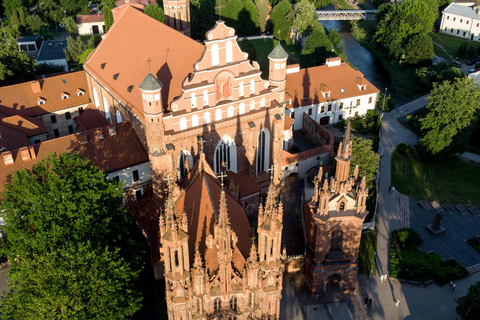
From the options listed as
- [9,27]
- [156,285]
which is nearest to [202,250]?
[156,285]

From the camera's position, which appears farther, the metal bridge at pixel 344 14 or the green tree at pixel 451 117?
the metal bridge at pixel 344 14

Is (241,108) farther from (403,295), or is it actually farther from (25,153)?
(403,295)

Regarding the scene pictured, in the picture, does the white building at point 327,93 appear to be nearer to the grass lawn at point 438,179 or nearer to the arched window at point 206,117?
the grass lawn at point 438,179

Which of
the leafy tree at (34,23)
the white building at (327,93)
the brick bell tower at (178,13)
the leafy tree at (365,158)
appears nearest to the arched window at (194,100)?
the leafy tree at (365,158)

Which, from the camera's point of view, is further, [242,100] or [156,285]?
[242,100]

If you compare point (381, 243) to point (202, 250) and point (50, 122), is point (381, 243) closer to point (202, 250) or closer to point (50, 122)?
point (202, 250)

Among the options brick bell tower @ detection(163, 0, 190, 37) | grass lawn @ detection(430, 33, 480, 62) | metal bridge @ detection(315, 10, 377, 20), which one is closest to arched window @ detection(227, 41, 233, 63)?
brick bell tower @ detection(163, 0, 190, 37)
